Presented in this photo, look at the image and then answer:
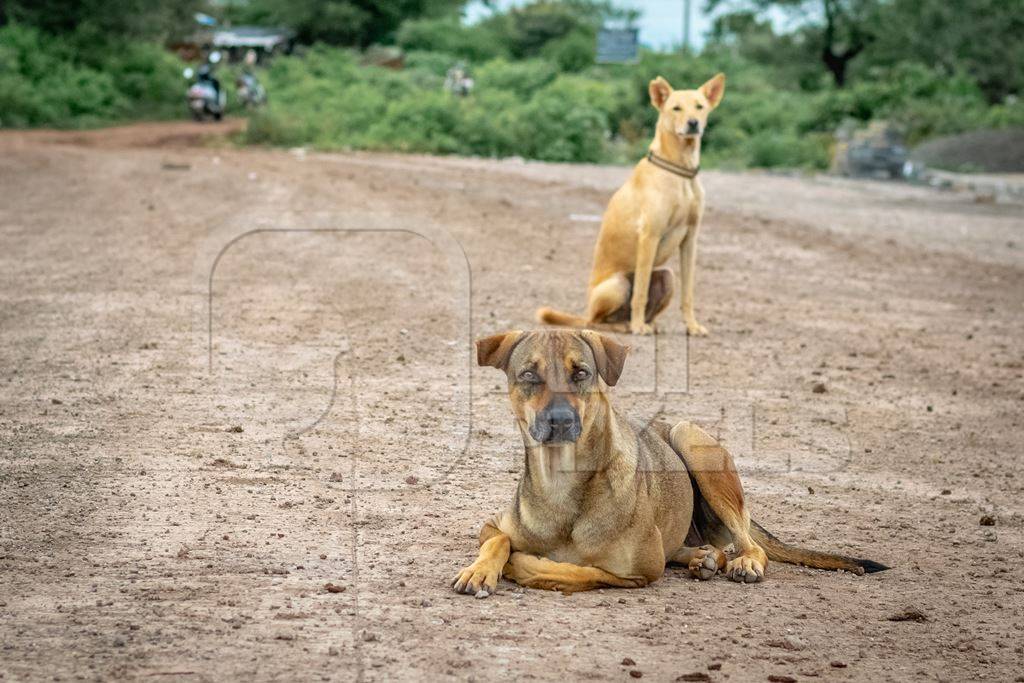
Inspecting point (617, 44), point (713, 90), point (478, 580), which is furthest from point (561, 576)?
point (617, 44)

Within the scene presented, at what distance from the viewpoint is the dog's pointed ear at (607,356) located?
4.98 metres

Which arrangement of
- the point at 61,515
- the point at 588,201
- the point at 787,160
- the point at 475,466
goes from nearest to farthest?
the point at 61,515 → the point at 475,466 → the point at 588,201 → the point at 787,160

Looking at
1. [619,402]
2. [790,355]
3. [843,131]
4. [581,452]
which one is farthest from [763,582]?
[843,131]

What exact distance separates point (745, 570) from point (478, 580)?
1.04m

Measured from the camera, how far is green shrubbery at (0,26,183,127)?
32.9m

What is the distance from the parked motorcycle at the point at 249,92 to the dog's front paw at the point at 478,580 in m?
34.9

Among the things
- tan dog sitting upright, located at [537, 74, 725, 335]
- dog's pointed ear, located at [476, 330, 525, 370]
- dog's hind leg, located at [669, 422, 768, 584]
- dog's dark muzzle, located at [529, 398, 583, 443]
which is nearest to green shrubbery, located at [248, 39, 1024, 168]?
tan dog sitting upright, located at [537, 74, 725, 335]

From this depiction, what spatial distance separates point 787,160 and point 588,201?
12094mm

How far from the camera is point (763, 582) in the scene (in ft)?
17.5

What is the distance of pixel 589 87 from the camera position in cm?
3903

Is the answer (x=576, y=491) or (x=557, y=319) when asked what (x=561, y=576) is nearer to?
(x=576, y=491)

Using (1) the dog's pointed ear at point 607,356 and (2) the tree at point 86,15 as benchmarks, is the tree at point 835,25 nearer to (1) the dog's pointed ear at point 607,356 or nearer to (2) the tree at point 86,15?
(2) the tree at point 86,15

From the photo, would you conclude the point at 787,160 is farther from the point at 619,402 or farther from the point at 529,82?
the point at 619,402

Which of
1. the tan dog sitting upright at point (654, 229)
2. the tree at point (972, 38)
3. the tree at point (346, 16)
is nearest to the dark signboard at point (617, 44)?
the tree at point (972, 38)
